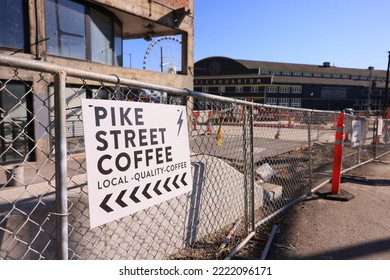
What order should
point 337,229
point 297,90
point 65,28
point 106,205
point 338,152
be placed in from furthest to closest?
point 297,90
point 65,28
point 338,152
point 337,229
point 106,205

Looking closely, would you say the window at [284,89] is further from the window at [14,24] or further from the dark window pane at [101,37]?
the window at [14,24]

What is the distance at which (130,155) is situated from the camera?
1885mm

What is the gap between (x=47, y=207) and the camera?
206 centimetres

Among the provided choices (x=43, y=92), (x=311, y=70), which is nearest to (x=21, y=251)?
(x=43, y=92)

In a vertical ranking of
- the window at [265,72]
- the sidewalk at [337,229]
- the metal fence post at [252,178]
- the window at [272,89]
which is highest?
the window at [265,72]

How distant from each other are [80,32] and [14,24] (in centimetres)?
266

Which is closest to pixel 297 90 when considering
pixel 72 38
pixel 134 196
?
pixel 72 38

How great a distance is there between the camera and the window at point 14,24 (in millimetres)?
9281

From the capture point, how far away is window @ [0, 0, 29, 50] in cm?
928

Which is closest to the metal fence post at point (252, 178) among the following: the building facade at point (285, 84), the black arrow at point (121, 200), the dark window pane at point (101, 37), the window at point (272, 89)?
the black arrow at point (121, 200)

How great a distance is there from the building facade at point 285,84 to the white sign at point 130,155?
4973 cm

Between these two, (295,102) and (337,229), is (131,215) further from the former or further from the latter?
(295,102)

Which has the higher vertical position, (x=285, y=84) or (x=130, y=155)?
(x=285, y=84)

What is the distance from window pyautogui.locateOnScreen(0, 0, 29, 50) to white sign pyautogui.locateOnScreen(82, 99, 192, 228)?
9.34 m
